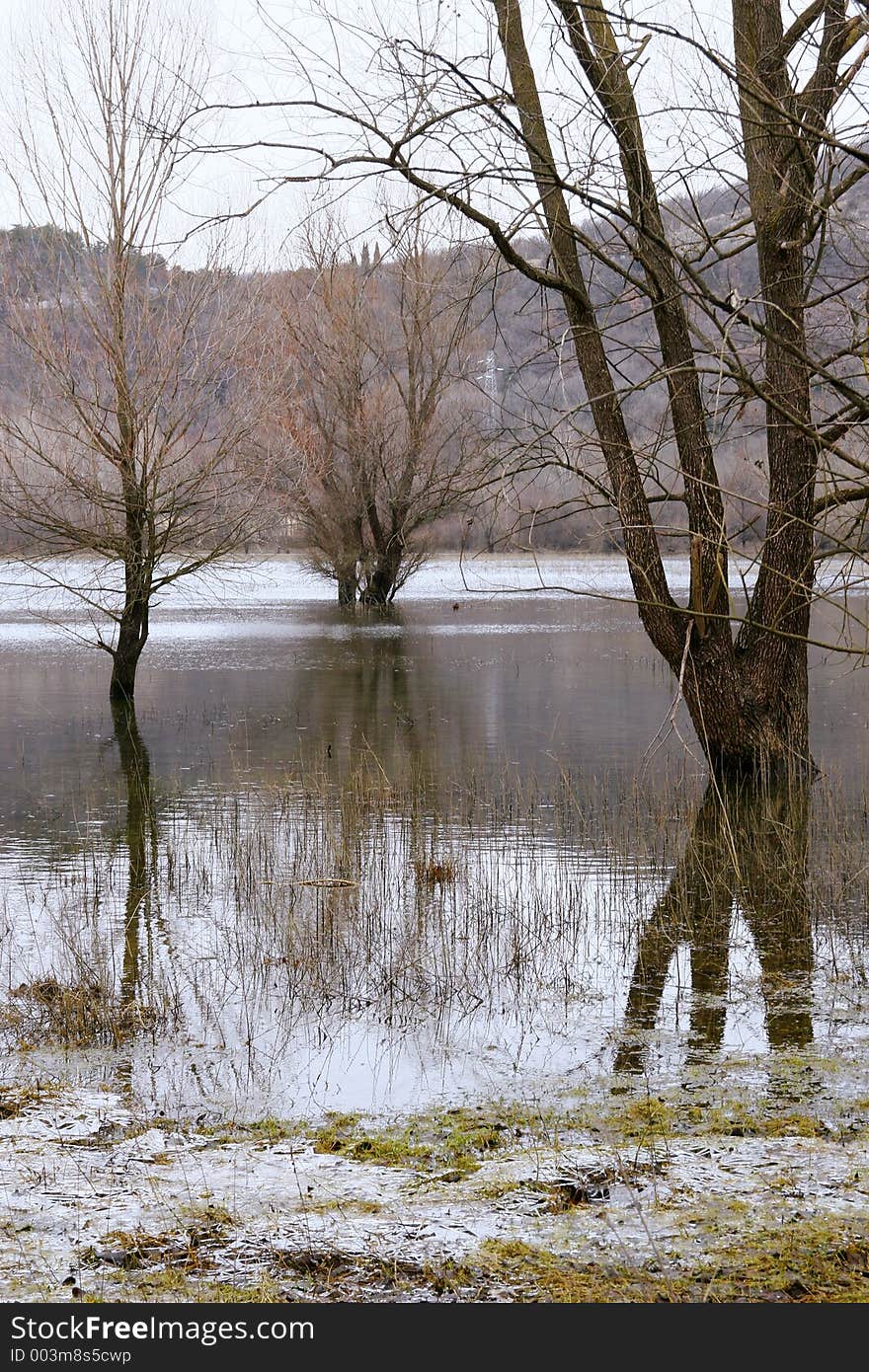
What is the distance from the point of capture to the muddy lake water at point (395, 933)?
468 centimetres

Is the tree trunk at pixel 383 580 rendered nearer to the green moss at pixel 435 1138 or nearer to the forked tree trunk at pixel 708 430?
the forked tree trunk at pixel 708 430

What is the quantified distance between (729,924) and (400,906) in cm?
169

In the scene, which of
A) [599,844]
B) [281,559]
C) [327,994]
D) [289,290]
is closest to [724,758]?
[599,844]

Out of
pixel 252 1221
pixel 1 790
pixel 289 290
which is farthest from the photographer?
pixel 289 290

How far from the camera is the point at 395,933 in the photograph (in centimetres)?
665

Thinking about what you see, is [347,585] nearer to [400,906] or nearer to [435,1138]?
[400,906]

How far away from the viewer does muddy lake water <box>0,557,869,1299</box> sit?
468 centimetres

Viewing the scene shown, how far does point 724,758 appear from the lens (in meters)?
10.5

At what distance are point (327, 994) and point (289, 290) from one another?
84.3 feet

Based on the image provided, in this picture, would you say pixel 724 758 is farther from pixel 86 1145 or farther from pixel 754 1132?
pixel 86 1145

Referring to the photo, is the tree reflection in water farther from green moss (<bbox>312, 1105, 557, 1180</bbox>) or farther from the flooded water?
green moss (<bbox>312, 1105, 557, 1180</bbox>)

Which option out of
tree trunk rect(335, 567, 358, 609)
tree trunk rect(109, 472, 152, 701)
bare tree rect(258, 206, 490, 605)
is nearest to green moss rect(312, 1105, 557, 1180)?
tree trunk rect(109, 472, 152, 701)

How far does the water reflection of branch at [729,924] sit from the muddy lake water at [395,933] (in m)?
0.02

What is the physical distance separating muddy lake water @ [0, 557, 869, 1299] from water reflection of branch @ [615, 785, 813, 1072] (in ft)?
0.07
